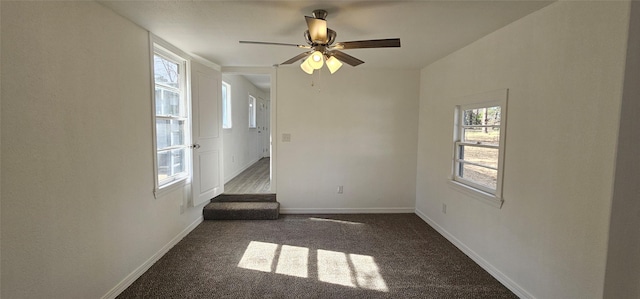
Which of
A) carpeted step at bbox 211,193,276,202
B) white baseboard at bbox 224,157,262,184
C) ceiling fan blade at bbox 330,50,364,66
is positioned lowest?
carpeted step at bbox 211,193,276,202

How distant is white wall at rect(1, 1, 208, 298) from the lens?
1.50m

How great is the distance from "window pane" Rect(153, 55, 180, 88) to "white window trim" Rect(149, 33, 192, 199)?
0.25 ft

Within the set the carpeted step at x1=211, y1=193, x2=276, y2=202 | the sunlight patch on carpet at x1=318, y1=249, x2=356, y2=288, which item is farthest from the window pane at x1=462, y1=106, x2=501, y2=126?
the carpeted step at x1=211, y1=193, x2=276, y2=202

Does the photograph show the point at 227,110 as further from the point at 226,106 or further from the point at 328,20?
the point at 328,20

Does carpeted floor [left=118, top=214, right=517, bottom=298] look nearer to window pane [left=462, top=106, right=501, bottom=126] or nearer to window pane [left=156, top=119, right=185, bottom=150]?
window pane [left=156, top=119, right=185, bottom=150]

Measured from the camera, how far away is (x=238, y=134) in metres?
6.28

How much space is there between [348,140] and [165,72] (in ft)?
8.62

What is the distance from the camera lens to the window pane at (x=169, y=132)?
2.99 metres

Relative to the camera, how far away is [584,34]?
179 centimetres

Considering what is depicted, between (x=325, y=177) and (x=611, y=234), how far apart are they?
323cm

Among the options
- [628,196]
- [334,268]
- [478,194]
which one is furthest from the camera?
[478,194]

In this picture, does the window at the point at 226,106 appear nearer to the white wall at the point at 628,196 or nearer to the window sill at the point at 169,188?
the window sill at the point at 169,188

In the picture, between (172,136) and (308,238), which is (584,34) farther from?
(172,136)

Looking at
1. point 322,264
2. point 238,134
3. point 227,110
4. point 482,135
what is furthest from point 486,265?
point 238,134
